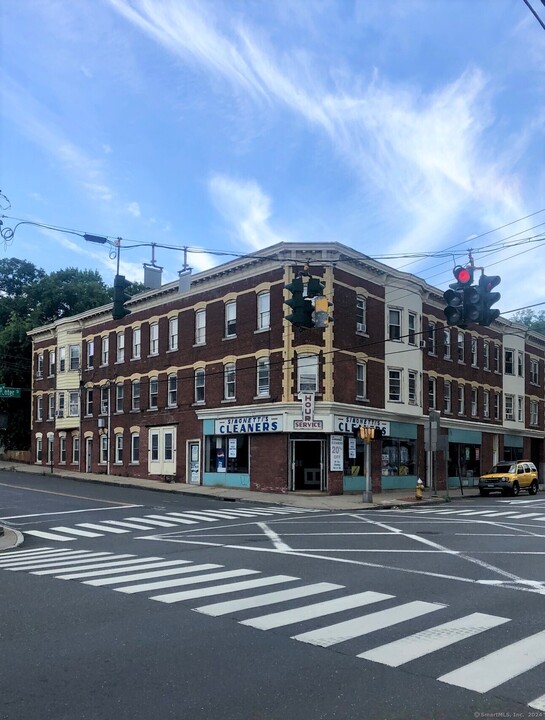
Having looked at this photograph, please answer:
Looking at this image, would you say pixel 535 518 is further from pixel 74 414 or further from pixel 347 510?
pixel 74 414

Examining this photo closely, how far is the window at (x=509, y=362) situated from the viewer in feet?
157

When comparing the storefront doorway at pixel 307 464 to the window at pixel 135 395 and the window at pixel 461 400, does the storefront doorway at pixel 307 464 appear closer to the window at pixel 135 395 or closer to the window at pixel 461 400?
the window at pixel 135 395

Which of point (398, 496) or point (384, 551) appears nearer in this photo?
point (384, 551)

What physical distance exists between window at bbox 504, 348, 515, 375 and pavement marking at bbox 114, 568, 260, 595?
4056cm

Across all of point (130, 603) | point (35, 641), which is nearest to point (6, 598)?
point (130, 603)

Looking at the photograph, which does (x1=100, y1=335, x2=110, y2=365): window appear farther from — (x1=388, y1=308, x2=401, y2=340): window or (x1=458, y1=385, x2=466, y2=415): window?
(x1=458, y1=385, x2=466, y2=415): window

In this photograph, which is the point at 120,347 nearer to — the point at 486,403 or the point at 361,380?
the point at 361,380

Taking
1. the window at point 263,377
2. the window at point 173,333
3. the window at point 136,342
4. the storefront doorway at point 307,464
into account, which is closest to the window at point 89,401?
the window at point 136,342

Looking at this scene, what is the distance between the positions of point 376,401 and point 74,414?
22.6m

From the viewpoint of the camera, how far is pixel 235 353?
33.9 meters

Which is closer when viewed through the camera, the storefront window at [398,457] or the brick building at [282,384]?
the brick building at [282,384]

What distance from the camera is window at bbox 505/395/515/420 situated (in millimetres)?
47312

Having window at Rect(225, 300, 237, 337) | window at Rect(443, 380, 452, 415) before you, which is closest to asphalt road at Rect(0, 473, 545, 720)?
window at Rect(225, 300, 237, 337)

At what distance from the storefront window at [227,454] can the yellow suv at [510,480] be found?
12.7 metres
